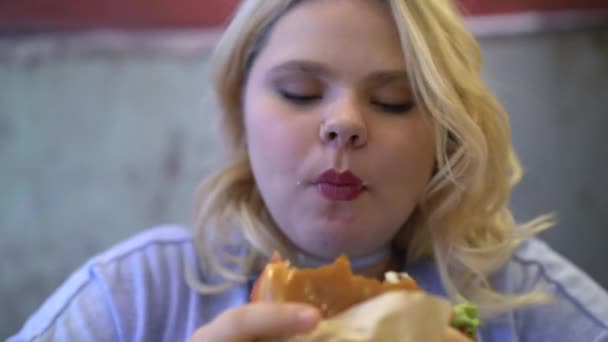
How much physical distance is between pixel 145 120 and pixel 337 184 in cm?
50

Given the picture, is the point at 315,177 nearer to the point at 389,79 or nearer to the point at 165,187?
the point at 389,79

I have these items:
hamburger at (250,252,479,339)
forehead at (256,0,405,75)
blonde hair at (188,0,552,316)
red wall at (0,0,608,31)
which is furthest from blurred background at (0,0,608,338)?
hamburger at (250,252,479,339)

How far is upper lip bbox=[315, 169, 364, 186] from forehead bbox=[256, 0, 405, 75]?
9cm

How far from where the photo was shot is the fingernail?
38 cm

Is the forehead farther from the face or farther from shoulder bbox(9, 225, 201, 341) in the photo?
shoulder bbox(9, 225, 201, 341)

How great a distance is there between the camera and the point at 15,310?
90 cm

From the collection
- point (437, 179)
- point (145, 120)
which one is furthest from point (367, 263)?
point (145, 120)

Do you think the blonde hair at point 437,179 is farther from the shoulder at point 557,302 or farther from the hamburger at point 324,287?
the hamburger at point 324,287

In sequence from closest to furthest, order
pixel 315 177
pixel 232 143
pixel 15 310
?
pixel 315 177 → pixel 232 143 → pixel 15 310

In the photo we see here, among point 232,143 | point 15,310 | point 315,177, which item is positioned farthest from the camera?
point 15,310

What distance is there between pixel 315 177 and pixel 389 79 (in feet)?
0.38

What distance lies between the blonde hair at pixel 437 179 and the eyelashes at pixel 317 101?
0.01m

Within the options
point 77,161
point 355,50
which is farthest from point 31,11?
point 355,50

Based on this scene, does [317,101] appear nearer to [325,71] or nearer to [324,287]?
[325,71]
